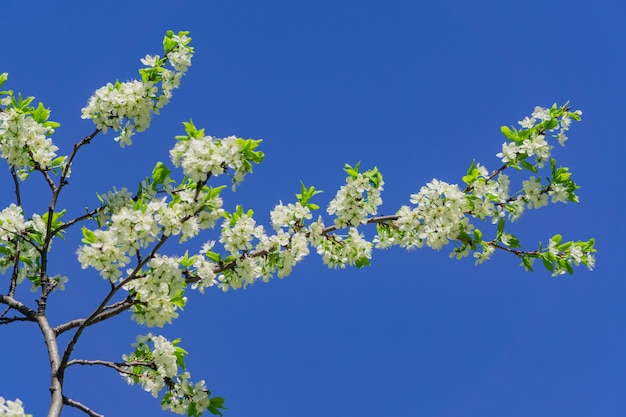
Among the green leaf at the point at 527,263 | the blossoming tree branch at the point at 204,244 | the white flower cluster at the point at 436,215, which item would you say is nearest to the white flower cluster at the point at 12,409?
the blossoming tree branch at the point at 204,244

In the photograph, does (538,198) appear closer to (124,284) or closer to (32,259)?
(124,284)

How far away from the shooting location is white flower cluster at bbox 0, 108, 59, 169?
5.97 m

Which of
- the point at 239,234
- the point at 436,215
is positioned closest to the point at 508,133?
the point at 436,215

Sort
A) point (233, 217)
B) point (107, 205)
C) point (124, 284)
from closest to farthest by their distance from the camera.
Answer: point (124, 284) < point (233, 217) < point (107, 205)

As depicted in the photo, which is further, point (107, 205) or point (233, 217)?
point (107, 205)

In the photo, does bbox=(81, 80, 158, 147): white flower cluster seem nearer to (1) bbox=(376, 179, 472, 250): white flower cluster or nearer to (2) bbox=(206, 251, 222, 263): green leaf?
(2) bbox=(206, 251, 222, 263): green leaf

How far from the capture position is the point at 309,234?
19.5 feet

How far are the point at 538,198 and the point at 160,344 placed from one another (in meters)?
3.62

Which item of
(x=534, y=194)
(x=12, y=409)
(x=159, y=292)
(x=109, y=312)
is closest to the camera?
(x=12, y=409)

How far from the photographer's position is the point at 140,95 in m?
5.91

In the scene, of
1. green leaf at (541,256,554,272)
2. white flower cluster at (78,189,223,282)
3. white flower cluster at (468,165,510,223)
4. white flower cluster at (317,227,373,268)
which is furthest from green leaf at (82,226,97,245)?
green leaf at (541,256,554,272)

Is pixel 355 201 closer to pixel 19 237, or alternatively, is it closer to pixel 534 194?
pixel 534 194

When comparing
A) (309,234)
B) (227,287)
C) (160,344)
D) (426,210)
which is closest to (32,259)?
(160,344)

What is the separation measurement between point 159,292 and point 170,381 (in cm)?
110
